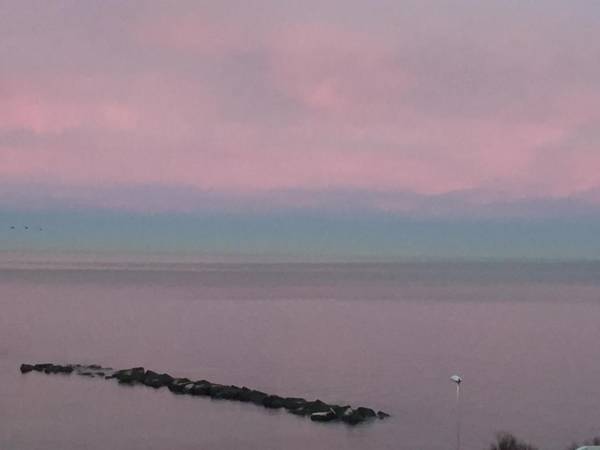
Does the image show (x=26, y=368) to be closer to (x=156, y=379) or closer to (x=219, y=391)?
(x=156, y=379)

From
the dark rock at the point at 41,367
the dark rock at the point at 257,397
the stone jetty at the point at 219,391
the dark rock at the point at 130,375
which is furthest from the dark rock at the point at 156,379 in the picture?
the dark rock at the point at 41,367

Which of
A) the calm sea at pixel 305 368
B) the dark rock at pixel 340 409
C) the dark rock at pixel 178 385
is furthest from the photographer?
the dark rock at pixel 178 385

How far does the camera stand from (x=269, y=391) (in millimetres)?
29109

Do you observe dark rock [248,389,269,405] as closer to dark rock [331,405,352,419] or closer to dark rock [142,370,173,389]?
dark rock [331,405,352,419]

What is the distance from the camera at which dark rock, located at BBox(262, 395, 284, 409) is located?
85.7 ft

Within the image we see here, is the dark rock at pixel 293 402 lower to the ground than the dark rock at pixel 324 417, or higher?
higher

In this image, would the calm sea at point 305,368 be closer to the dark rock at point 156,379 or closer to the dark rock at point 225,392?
the dark rock at point 225,392

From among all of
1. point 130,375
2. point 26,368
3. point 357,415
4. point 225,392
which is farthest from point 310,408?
point 26,368

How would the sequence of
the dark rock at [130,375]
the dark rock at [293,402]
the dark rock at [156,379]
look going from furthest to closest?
1. the dark rock at [130,375]
2. the dark rock at [156,379]
3. the dark rock at [293,402]

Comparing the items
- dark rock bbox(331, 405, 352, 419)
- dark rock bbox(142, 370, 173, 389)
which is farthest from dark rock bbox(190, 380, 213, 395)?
dark rock bbox(331, 405, 352, 419)

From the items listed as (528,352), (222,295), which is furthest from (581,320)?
(222,295)

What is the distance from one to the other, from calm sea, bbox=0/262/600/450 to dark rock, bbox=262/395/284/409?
473 millimetres

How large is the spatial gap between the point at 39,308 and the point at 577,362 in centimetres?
4248

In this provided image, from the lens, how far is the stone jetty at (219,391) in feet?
80.2
